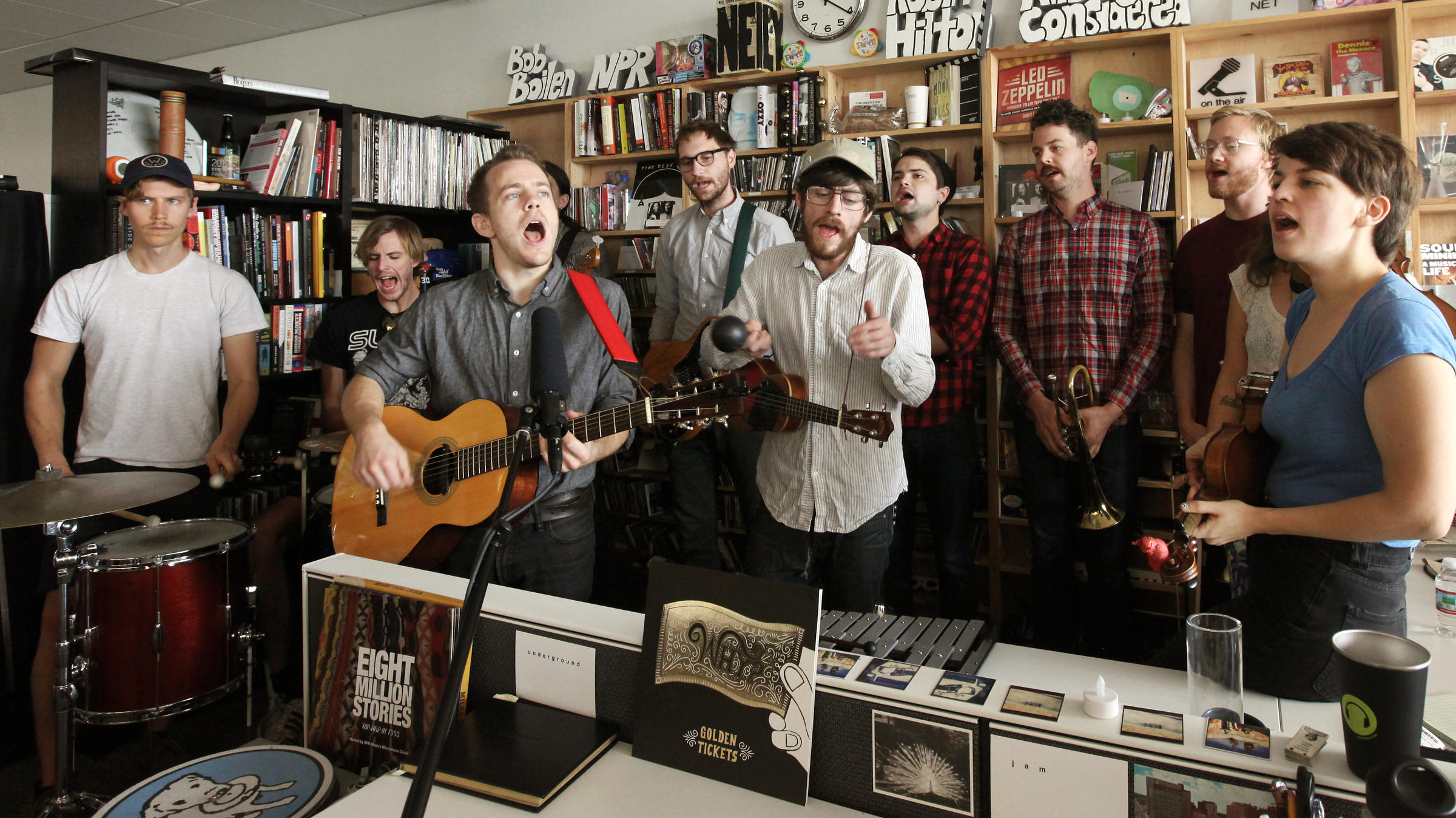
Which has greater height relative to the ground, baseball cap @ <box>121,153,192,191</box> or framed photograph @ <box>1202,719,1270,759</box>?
baseball cap @ <box>121,153,192,191</box>

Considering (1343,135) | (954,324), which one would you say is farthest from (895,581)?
(1343,135)

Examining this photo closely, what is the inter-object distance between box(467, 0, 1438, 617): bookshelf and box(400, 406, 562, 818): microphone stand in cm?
258

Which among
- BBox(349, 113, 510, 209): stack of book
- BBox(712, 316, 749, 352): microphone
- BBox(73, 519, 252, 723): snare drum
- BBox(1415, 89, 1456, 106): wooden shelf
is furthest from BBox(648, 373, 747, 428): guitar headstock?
BBox(1415, 89, 1456, 106): wooden shelf

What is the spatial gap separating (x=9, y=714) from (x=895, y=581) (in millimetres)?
3036

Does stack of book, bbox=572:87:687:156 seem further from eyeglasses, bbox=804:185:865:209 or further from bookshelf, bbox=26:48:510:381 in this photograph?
eyeglasses, bbox=804:185:865:209

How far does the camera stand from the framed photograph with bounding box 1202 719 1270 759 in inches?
35.3

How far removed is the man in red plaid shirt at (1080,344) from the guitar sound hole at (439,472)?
1.84m

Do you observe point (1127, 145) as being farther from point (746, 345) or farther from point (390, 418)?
point (390, 418)

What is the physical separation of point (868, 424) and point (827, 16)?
2.68 meters

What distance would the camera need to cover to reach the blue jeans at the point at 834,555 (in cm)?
212

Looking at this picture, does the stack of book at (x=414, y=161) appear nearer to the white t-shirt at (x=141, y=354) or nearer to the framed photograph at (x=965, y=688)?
the white t-shirt at (x=141, y=354)

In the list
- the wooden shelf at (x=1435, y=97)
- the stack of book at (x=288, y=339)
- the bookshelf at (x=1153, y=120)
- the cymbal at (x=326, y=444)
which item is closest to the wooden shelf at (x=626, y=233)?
the bookshelf at (x=1153, y=120)

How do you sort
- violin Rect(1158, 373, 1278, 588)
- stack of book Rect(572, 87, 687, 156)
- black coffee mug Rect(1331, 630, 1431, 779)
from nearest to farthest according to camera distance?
black coffee mug Rect(1331, 630, 1431, 779), violin Rect(1158, 373, 1278, 588), stack of book Rect(572, 87, 687, 156)

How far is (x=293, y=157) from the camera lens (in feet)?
12.0
